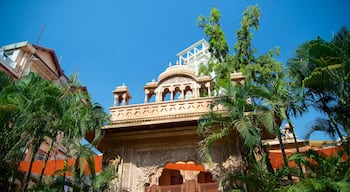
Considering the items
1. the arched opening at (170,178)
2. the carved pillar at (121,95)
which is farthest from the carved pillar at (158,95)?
the arched opening at (170,178)

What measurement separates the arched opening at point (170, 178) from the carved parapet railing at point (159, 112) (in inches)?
172

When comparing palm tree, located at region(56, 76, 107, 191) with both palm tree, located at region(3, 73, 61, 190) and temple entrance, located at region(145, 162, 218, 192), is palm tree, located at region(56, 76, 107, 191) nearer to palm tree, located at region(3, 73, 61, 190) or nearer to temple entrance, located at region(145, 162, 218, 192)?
palm tree, located at region(3, 73, 61, 190)

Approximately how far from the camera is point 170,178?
1400cm

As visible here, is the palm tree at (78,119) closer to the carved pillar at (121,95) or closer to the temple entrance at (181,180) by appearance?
the carved pillar at (121,95)

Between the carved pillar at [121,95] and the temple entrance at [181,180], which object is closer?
the temple entrance at [181,180]

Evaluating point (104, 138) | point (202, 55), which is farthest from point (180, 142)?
point (202, 55)

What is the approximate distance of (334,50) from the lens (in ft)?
27.4

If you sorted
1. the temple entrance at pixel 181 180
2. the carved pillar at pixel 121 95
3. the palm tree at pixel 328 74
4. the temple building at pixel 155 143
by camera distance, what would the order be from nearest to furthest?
the palm tree at pixel 328 74, the temple entrance at pixel 181 180, the temple building at pixel 155 143, the carved pillar at pixel 121 95

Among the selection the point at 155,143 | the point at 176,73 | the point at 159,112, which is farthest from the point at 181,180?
the point at 176,73

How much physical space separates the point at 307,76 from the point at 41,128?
8.40m

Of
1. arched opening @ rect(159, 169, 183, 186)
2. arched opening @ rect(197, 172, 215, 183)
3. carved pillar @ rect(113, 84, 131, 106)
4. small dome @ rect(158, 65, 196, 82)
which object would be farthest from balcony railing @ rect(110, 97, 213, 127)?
arched opening @ rect(197, 172, 215, 183)

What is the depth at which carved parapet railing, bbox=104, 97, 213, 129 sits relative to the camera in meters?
10.2

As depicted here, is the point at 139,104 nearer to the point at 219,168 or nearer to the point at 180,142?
the point at 180,142

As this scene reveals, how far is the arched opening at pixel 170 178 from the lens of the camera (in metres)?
13.8
